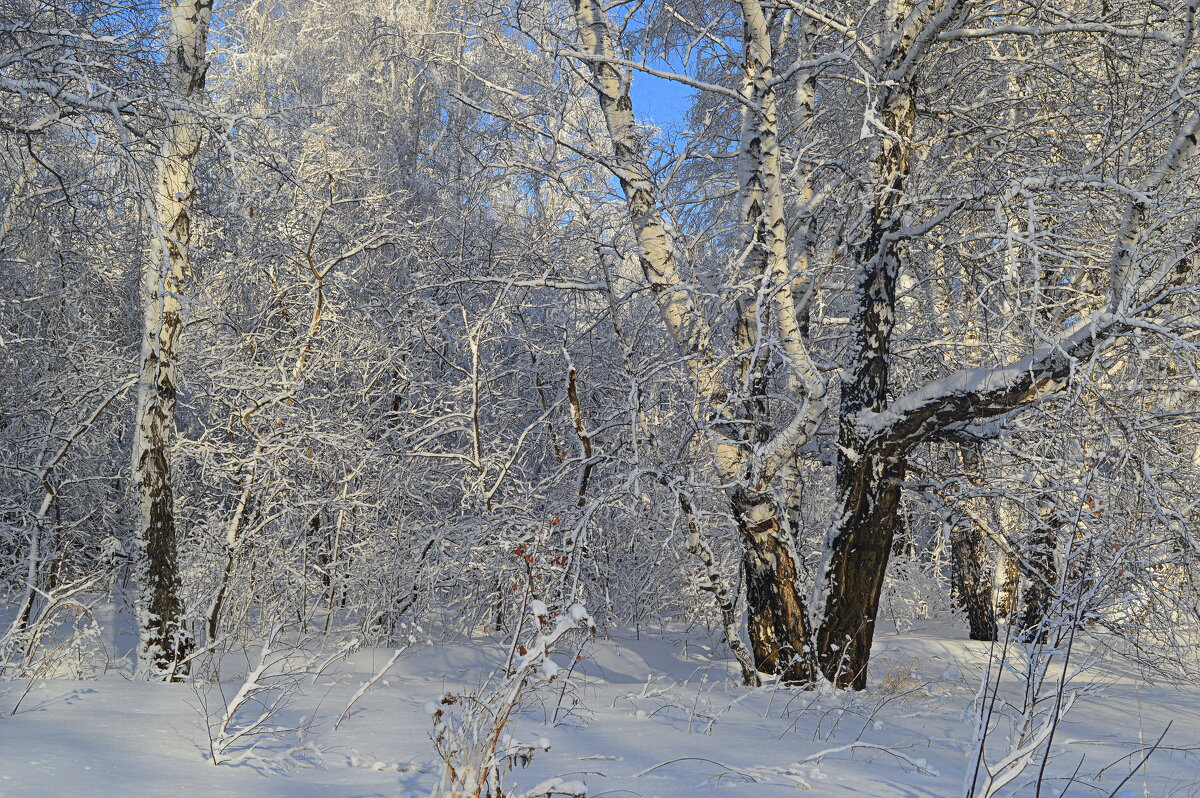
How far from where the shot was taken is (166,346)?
577 cm

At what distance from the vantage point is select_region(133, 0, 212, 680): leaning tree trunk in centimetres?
557

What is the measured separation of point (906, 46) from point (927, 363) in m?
2.38

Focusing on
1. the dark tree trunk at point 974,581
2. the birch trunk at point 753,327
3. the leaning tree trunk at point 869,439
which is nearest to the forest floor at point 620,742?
the leaning tree trunk at point 869,439

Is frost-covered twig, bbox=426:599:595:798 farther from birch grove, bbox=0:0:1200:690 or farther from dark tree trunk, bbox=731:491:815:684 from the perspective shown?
dark tree trunk, bbox=731:491:815:684

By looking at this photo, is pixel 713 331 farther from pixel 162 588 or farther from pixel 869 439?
pixel 162 588

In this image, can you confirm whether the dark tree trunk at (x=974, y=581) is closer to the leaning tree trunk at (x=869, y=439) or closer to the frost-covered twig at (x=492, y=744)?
the leaning tree trunk at (x=869, y=439)

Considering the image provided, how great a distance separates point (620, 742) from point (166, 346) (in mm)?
3961

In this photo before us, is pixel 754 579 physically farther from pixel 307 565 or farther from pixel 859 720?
pixel 307 565

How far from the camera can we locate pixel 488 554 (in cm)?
702

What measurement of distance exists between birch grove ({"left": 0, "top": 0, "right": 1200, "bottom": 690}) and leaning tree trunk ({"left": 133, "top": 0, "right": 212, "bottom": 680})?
0.02 meters

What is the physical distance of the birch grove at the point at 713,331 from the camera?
16.1 feet

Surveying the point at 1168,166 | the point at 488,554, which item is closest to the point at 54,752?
the point at 488,554

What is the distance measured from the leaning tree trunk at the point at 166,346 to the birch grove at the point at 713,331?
0.02 metres

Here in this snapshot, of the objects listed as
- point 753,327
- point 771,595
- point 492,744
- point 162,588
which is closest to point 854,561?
point 771,595
